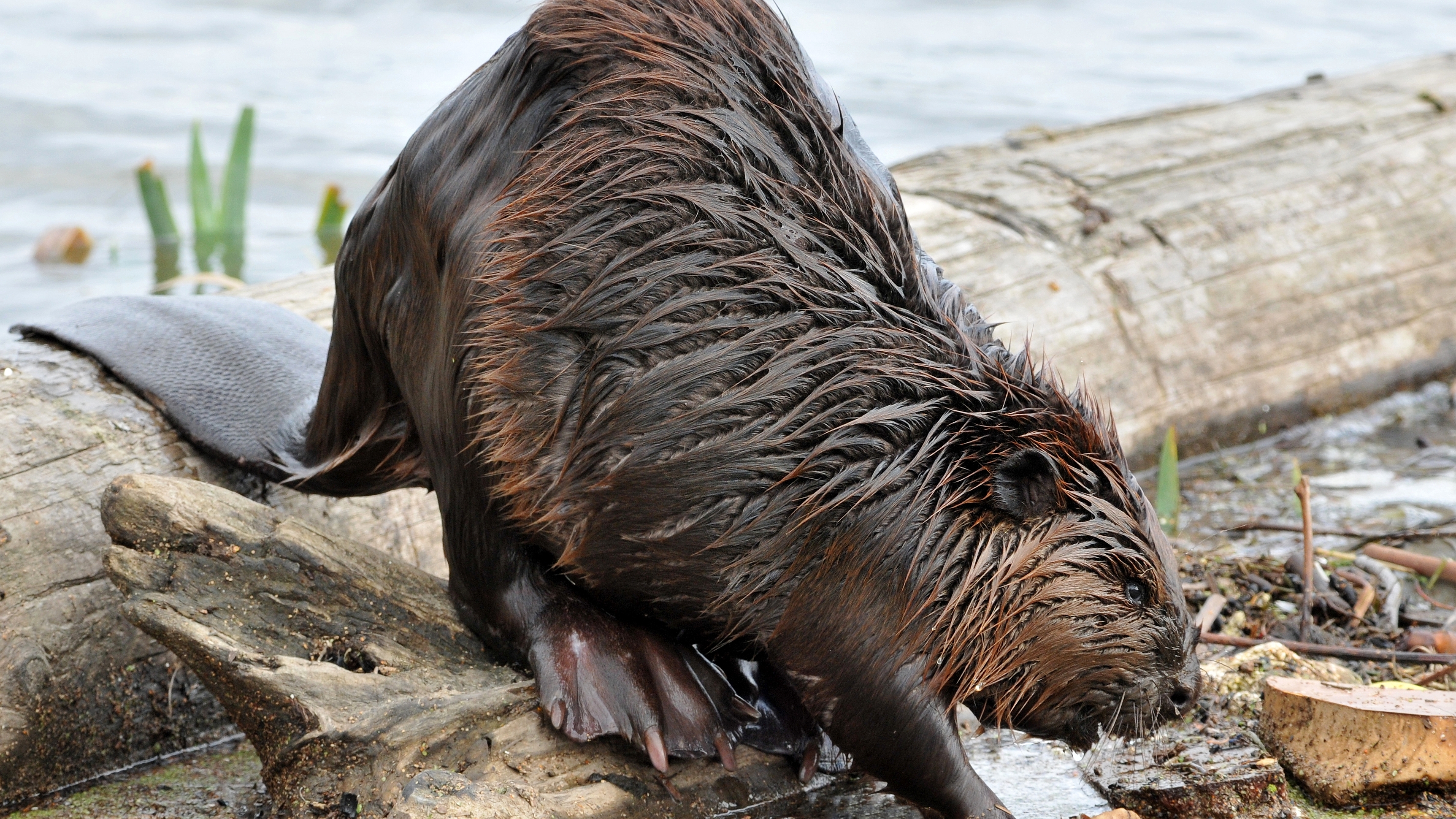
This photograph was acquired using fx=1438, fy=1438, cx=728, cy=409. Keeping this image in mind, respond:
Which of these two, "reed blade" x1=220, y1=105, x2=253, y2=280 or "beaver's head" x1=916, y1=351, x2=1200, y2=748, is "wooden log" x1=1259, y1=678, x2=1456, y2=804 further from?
"reed blade" x1=220, y1=105, x2=253, y2=280

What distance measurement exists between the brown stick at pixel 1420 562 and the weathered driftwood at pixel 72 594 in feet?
8.60

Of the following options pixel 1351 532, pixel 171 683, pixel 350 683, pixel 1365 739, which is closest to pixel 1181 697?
pixel 1365 739

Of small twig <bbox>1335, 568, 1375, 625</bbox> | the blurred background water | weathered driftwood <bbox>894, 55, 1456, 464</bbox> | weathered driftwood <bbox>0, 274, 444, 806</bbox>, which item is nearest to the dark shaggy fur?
weathered driftwood <bbox>0, 274, 444, 806</bbox>

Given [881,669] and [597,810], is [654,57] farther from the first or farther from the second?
[597,810]

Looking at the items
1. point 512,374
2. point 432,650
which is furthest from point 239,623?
point 512,374

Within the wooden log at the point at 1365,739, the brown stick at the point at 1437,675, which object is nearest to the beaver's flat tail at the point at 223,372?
the wooden log at the point at 1365,739

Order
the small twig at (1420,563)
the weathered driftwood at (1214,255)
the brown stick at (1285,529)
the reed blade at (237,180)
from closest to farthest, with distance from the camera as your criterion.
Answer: the small twig at (1420,563)
the brown stick at (1285,529)
the weathered driftwood at (1214,255)
the reed blade at (237,180)

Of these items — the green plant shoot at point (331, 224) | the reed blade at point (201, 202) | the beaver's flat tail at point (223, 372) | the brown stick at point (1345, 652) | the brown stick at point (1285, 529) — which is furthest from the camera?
the green plant shoot at point (331, 224)

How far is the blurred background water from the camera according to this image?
794 cm

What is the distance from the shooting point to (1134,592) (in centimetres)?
237

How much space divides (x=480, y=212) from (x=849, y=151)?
648mm

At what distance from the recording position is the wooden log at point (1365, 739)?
7.90ft

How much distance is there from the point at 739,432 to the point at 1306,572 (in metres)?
1.50

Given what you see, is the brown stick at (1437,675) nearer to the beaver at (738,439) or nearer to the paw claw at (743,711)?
the beaver at (738,439)
